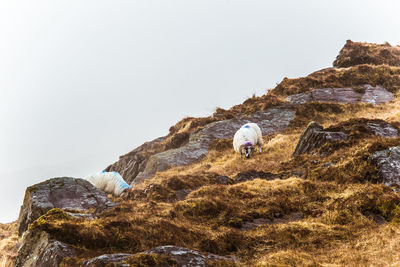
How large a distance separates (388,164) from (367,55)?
32.7m

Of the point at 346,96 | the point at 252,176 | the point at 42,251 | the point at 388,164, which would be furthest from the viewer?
the point at 346,96

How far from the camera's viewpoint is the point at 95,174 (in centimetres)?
2019

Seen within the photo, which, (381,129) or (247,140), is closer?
(381,129)

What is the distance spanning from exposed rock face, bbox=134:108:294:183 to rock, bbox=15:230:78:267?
1497cm

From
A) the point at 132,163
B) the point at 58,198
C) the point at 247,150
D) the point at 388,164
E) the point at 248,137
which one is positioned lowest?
the point at 388,164

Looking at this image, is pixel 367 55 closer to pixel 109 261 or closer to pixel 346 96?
pixel 346 96

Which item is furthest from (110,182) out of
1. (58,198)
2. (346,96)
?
(346,96)

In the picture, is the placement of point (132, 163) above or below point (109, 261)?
above

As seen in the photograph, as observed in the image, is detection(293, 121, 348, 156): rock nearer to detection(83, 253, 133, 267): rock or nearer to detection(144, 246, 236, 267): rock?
detection(144, 246, 236, 267): rock

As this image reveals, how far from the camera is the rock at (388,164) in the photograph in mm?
10062

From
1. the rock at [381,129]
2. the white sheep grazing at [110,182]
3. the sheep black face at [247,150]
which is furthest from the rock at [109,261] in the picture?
the sheep black face at [247,150]

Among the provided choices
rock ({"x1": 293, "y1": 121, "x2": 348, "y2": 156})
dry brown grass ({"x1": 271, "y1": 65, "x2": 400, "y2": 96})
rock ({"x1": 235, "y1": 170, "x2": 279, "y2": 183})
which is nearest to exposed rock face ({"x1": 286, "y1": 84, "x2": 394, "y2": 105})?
dry brown grass ({"x1": 271, "y1": 65, "x2": 400, "y2": 96})

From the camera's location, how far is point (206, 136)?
2741 centimetres

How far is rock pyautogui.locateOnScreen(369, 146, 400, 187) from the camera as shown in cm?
1006
